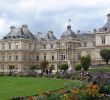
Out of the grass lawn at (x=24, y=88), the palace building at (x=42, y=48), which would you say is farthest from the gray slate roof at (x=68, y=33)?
the grass lawn at (x=24, y=88)

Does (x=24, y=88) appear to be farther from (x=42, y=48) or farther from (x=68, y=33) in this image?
(x=42, y=48)

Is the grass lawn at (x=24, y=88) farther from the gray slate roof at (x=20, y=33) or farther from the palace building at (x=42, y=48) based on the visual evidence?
the gray slate roof at (x=20, y=33)

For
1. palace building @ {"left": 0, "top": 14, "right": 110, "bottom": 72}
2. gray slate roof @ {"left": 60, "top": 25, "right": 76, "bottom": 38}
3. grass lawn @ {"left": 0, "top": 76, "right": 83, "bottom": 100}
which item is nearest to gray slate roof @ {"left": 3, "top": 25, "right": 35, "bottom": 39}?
palace building @ {"left": 0, "top": 14, "right": 110, "bottom": 72}

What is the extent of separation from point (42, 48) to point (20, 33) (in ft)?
20.5

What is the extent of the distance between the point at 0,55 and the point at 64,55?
15.7 m

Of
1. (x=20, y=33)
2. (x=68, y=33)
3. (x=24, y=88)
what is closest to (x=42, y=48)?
(x=20, y=33)

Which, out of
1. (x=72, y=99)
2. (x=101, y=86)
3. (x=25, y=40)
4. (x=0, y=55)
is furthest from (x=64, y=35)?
(x=72, y=99)

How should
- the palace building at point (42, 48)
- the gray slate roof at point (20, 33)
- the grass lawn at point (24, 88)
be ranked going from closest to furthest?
the grass lawn at point (24, 88) → the palace building at point (42, 48) → the gray slate roof at point (20, 33)

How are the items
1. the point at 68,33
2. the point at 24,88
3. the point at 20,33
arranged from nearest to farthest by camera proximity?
1. the point at 24,88
2. the point at 68,33
3. the point at 20,33

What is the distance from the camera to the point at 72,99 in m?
12.1

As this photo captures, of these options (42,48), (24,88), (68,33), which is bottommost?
(24,88)

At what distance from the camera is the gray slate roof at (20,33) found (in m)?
82.2

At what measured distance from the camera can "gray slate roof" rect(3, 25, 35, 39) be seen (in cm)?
8219

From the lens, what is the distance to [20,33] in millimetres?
82062
